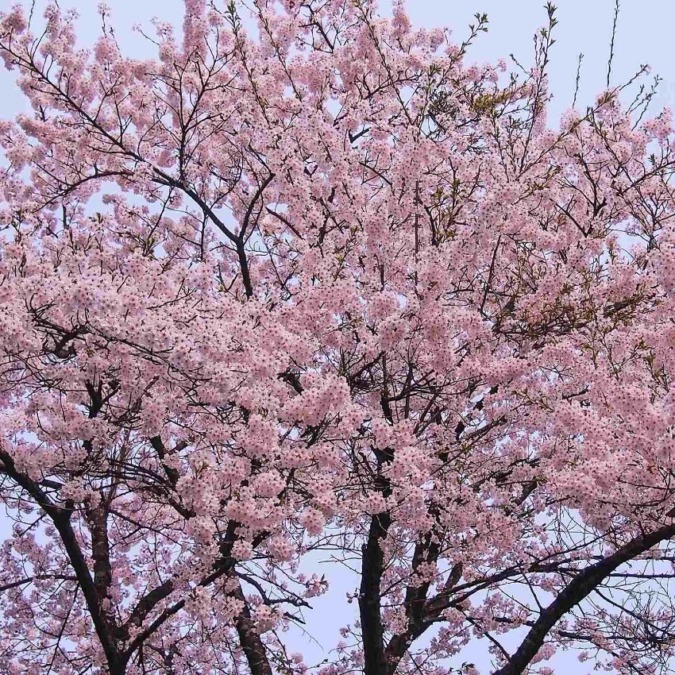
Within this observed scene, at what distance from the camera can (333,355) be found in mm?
7930

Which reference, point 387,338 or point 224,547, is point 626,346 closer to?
point 387,338

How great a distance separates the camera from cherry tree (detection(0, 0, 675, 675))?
6375mm

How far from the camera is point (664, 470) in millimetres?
6098

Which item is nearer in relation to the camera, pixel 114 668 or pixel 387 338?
pixel 387 338

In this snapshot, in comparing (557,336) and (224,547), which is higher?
(557,336)

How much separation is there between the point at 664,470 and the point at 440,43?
8.06 m

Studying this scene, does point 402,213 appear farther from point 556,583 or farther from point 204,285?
point 556,583

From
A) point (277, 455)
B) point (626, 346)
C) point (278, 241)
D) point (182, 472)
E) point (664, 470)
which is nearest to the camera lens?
point (664, 470)

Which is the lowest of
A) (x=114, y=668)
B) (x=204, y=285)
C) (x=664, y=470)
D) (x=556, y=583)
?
(x=114, y=668)

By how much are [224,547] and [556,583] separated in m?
4.79

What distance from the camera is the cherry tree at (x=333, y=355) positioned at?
6.38 meters

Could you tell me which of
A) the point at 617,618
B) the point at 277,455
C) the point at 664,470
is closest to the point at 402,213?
the point at 277,455

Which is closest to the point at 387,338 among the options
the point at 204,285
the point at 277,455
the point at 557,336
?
the point at 277,455

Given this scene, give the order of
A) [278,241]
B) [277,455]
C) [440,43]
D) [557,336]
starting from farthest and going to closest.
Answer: [440,43] → [278,241] → [557,336] → [277,455]
